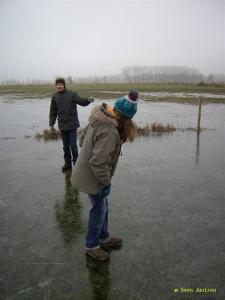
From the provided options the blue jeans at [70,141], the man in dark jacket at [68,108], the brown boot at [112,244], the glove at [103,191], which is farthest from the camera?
the blue jeans at [70,141]

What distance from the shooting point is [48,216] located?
201 inches

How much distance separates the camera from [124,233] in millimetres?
4543

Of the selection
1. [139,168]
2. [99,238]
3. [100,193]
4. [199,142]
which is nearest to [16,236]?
[99,238]

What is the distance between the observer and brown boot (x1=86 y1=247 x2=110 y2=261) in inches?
Answer: 152

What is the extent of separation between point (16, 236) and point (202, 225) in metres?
2.74

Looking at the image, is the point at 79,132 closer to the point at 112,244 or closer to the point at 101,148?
the point at 112,244

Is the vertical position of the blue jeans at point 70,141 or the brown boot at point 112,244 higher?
the blue jeans at point 70,141

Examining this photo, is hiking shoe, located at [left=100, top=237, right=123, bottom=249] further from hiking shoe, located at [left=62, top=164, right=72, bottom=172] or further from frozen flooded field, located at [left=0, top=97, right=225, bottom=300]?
hiking shoe, located at [left=62, top=164, right=72, bottom=172]

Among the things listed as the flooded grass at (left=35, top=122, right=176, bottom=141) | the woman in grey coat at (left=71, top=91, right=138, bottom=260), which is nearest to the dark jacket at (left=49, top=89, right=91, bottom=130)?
the woman in grey coat at (left=71, top=91, right=138, bottom=260)

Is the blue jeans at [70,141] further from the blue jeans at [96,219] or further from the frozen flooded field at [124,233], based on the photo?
the blue jeans at [96,219]

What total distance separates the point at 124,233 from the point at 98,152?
175 centimetres

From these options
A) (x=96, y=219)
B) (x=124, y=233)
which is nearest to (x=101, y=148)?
(x=96, y=219)

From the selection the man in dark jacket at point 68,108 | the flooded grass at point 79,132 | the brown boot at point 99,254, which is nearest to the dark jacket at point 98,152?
the brown boot at point 99,254

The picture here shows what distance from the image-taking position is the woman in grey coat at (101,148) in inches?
129
